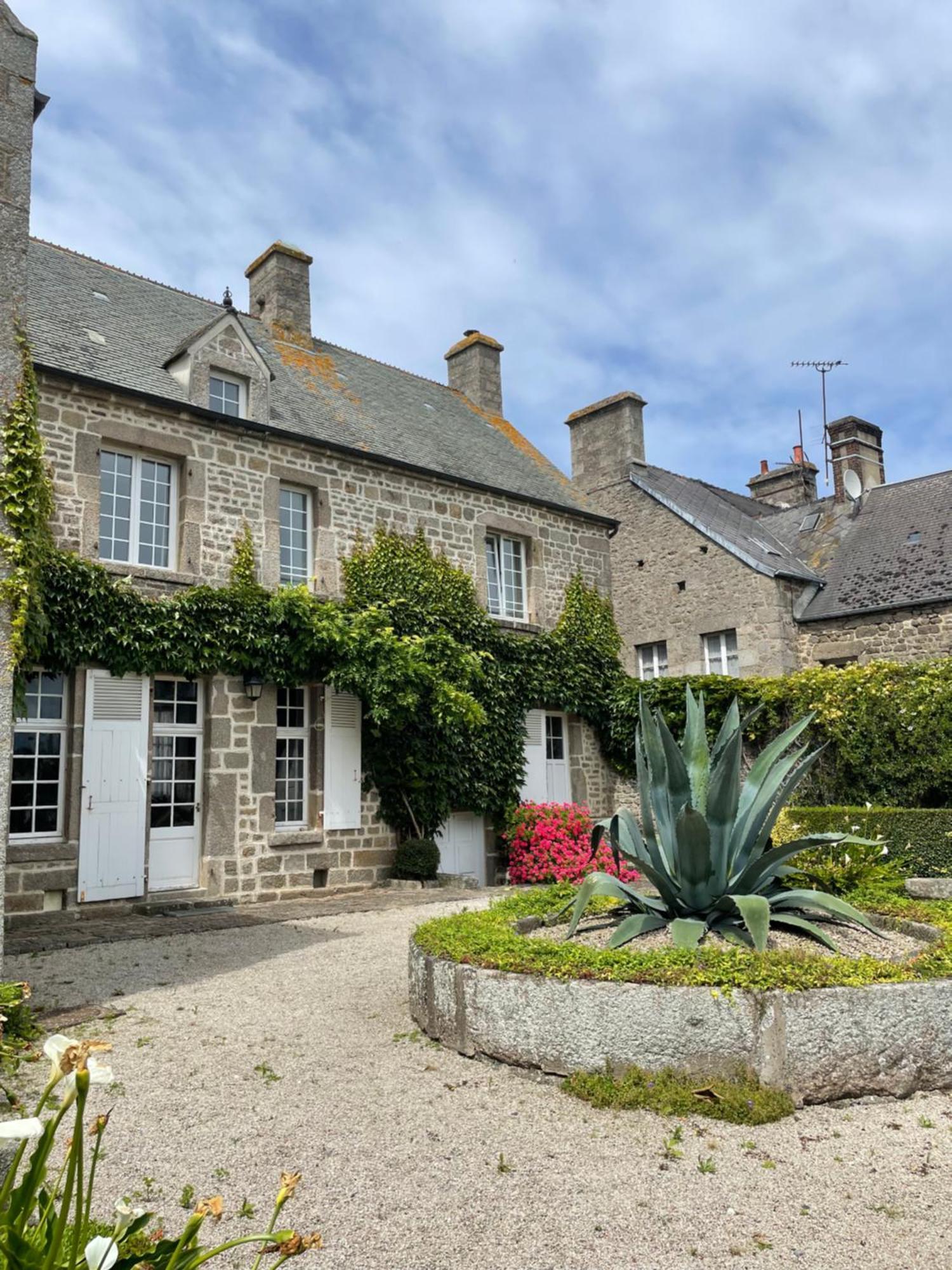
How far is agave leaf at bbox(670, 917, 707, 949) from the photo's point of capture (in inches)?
185

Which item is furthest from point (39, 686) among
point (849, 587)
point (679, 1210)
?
point (849, 587)

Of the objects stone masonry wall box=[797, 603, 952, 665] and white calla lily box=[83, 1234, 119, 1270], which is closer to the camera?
white calla lily box=[83, 1234, 119, 1270]

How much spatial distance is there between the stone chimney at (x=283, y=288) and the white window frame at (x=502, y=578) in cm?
472

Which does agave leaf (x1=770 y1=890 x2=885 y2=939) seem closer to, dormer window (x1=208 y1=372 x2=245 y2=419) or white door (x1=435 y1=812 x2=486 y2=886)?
white door (x1=435 y1=812 x2=486 y2=886)

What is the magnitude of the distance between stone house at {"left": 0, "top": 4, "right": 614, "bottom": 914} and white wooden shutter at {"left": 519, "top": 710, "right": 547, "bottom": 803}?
4 cm

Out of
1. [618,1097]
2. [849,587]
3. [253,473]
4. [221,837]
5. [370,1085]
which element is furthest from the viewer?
[849,587]

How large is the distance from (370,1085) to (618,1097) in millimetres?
1154

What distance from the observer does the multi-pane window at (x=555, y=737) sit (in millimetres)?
15102

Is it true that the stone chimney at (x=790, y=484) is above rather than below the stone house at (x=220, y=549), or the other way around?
above

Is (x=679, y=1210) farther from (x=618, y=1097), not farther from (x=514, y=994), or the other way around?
(x=514, y=994)

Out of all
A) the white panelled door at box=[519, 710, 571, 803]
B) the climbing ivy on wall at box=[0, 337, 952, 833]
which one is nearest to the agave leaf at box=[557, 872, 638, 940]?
the climbing ivy on wall at box=[0, 337, 952, 833]

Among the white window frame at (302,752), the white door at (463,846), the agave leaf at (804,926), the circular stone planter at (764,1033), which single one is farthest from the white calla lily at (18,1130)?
the white door at (463,846)

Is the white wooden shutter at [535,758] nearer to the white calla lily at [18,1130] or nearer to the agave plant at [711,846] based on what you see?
the agave plant at [711,846]

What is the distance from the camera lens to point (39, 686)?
9.83 metres
